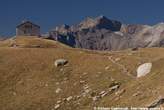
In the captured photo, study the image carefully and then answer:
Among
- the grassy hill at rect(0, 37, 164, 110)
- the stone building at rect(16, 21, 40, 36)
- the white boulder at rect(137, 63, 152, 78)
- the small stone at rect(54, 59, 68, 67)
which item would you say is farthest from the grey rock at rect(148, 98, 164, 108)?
the stone building at rect(16, 21, 40, 36)

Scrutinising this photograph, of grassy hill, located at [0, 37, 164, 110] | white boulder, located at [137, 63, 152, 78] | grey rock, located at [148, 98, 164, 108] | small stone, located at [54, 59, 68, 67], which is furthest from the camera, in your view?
small stone, located at [54, 59, 68, 67]

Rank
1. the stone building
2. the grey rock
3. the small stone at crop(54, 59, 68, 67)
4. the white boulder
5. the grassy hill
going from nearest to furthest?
the grey rock
the grassy hill
the white boulder
the small stone at crop(54, 59, 68, 67)
the stone building

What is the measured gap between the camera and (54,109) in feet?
263

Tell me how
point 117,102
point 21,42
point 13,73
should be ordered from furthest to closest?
point 21,42 < point 13,73 < point 117,102

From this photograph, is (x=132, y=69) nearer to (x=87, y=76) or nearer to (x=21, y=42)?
(x=87, y=76)

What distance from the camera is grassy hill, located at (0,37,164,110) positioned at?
72.2 metres

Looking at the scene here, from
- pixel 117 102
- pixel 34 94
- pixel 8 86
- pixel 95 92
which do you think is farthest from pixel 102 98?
pixel 8 86

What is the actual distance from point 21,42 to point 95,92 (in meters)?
59.6

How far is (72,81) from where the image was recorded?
90500mm

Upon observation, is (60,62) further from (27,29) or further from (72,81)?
(27,29)

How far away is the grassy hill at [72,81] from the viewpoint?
7225 centimetres

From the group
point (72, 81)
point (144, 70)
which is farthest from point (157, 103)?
point (72, 81)

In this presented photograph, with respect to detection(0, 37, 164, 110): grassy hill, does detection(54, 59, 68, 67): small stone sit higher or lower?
higher

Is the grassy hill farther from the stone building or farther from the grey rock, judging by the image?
the stone building
